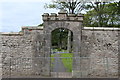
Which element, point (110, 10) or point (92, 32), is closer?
point (92, 32)

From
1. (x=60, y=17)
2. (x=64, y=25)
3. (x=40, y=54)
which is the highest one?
(x=60, y=17)

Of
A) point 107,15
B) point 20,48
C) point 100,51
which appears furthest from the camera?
point 107,15

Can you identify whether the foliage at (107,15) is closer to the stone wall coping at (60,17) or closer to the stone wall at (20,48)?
the stone wall coping at (60,17)

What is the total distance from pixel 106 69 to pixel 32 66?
15.1 ft

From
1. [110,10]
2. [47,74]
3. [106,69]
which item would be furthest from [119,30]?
[110,10]

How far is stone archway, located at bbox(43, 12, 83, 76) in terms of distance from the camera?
429 inches

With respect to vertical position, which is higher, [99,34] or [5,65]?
[99,34]

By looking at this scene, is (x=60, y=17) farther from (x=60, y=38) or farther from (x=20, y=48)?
(x=60, y=38)

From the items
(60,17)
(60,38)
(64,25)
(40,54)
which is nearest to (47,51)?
(40,54)

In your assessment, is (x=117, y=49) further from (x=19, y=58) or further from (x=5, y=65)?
(x=5, y=65)

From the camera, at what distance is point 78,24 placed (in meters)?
11.0

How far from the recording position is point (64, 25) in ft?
35.9

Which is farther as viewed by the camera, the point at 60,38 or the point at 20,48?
the point at 60,38

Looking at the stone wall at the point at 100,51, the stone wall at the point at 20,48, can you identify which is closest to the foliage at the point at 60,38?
the stone wall at the point at 100,51
